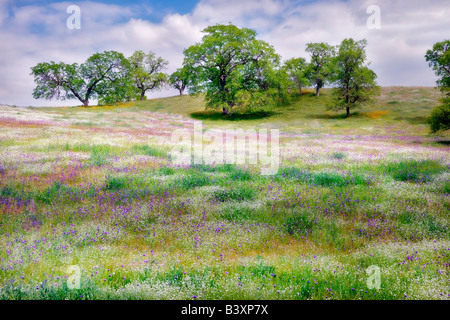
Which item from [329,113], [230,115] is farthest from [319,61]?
[230,115]

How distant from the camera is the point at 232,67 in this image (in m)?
46.5

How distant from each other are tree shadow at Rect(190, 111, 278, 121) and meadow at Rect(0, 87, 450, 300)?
1475 inches

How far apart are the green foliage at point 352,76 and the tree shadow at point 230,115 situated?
1326 centimetres

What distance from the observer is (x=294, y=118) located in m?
46.9

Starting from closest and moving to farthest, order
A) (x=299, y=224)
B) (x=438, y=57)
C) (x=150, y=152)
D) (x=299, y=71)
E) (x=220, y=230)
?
(x=220, y=230)
(x=299, y=224)
(x=150, y=152)
(x=438, y=57)
(x=299, y=71)

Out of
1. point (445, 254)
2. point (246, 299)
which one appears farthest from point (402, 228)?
point (246, 299)

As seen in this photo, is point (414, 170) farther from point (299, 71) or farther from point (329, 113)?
point (299, 71)

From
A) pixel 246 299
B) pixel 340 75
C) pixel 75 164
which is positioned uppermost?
pixel 340 75

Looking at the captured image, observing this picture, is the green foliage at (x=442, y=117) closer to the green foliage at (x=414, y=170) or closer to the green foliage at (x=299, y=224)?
the green foliage at (x=414, y=170)

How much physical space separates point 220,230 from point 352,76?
47.9m

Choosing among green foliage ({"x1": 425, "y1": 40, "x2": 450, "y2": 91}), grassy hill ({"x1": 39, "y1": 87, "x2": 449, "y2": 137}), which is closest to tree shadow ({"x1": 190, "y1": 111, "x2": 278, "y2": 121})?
grassy hill ({"x1": 39, "y1": 87, "x2": 449, "y2": 137})

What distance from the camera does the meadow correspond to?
321 centimetres
